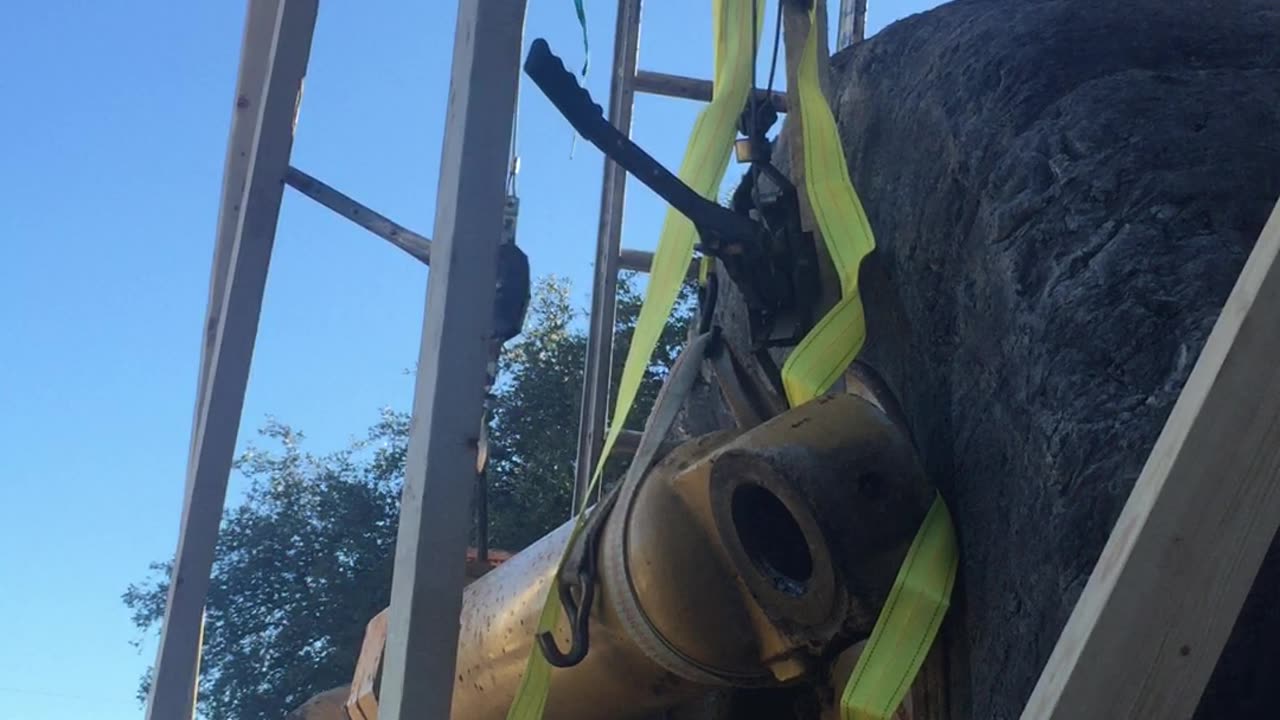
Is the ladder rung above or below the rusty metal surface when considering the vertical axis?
above

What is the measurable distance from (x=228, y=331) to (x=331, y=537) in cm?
1654

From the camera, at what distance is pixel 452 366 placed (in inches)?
61.1

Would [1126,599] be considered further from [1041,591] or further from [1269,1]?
[1269,1]

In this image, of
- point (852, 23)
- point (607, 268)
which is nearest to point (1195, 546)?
point (607, 268)

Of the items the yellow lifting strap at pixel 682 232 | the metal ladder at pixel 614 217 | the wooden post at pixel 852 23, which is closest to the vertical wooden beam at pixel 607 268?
the metal ladder at pixel 614 217

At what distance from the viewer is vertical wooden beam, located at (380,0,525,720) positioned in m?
1.48

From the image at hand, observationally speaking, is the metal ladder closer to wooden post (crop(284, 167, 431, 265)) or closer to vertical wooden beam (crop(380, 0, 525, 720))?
wooden post (crop(284, 167, 431, 265))

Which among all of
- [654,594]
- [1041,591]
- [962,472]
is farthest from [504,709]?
[1041,591]

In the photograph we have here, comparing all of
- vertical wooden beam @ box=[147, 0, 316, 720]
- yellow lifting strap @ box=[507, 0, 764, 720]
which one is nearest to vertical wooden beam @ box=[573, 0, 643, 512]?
vertical wooden beam @ box=[147, 0, 316, 720]

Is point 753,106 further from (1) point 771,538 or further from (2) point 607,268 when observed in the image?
(2) point 607,268

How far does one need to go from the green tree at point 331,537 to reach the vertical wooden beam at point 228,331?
10.3m

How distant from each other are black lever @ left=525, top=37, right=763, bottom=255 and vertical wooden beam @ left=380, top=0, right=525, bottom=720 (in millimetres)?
50

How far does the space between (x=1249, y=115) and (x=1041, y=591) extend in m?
0.51

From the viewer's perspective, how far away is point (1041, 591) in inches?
49.4
